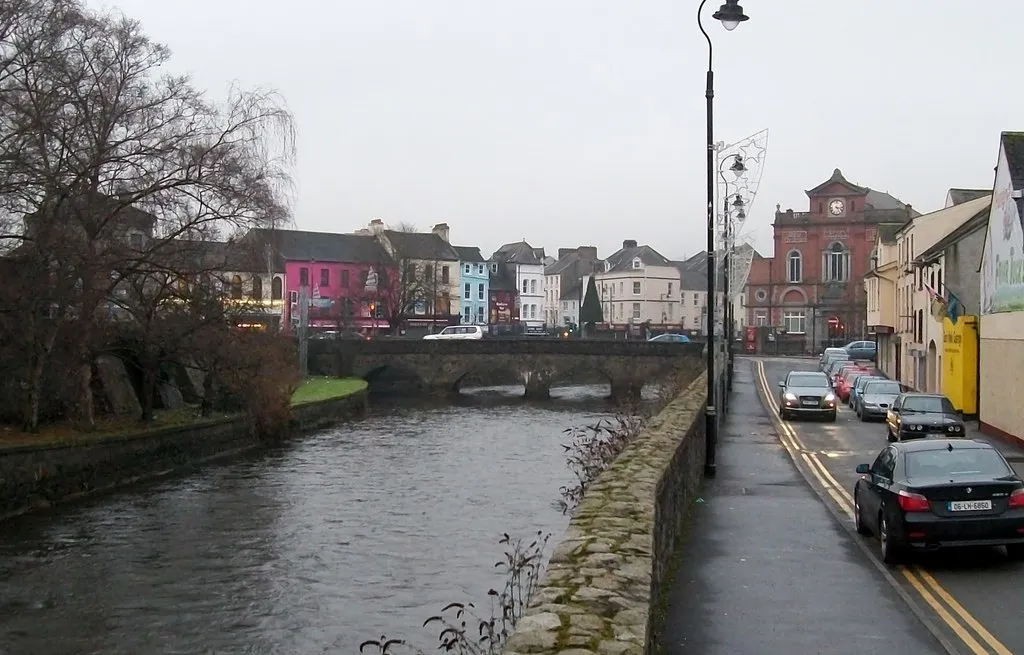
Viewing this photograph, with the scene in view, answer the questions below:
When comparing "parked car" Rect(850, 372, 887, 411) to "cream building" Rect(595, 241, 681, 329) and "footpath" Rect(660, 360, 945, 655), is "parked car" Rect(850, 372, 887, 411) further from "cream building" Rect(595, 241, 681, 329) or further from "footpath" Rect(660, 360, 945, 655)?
"cream building" Rect(595, 241, 681, 329)

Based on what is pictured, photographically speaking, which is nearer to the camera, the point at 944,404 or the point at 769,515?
the point at 769,515

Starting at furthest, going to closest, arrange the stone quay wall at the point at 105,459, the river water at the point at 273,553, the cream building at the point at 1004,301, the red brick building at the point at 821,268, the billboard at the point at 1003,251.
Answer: the red brick building at the point at 821,268 < the cream building at the point at 1004,301 < the billboard at the point at 1003,251 < the stone quay wall at the point at 105,459 < the river water at the point at 273,553

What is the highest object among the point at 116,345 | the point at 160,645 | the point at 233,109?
the point at 233,109

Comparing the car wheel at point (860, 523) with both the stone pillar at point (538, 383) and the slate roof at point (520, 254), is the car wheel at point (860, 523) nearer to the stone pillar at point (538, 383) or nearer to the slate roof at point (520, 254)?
the stone pillar at point (538, 383)

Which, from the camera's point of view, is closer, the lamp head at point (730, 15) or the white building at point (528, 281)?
the lamp head at point (730, 15)

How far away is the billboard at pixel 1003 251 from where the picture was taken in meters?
29.6

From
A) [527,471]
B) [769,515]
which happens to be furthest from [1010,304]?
[769,515]

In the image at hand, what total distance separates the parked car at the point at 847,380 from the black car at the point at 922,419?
52.7ft

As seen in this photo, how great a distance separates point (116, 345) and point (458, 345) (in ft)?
129

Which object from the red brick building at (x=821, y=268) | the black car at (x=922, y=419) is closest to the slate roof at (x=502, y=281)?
the red brick building at (x=821, y=268)

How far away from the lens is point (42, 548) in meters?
22.3

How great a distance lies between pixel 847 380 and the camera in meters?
50.4

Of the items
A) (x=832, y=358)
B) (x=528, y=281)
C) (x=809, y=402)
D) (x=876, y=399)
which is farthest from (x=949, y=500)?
(x=528, y=281)

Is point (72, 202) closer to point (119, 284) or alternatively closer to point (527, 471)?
point (119, 284)
